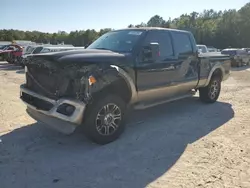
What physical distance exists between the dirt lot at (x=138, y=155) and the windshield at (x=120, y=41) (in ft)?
5.39

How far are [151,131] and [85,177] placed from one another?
2206 millimetres

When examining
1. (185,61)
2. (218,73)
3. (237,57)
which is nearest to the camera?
(185,61)

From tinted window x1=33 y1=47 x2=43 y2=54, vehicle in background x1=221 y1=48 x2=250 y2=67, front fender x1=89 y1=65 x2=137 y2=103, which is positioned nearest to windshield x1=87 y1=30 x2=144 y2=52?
front fender x1=89 y1=65 x2=137 y2=103

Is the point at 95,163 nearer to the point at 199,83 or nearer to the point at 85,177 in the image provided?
the point at 85,177

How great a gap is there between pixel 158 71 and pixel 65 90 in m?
2.16

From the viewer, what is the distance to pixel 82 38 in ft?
193

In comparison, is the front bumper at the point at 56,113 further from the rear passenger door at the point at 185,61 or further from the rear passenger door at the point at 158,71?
the rear passenger door at the point at 185,61

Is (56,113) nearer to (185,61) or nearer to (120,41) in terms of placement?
(120,41)

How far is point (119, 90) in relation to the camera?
5316 mm

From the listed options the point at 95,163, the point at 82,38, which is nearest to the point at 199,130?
the point at 95,163

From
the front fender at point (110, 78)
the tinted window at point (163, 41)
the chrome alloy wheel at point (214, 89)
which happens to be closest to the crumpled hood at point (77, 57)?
the front fender at point (110, 78)

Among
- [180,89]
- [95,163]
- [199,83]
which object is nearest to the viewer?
[95,163]

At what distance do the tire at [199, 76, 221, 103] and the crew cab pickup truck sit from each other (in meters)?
1.52

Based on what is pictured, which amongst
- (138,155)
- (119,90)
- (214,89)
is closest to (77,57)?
(119,90)
